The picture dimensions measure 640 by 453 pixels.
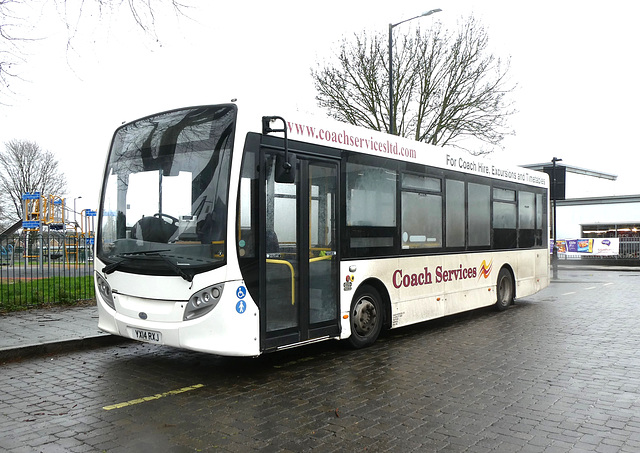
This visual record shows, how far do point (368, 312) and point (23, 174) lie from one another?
55.9 m

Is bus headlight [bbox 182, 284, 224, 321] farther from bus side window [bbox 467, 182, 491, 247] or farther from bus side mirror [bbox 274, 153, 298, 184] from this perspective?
bus side window [bbox 467, 182, 491, 247]

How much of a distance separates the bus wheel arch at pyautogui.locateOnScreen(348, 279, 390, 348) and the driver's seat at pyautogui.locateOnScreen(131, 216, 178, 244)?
284 cm

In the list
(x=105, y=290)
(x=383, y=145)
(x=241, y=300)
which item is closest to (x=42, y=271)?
(x=105, y=290)

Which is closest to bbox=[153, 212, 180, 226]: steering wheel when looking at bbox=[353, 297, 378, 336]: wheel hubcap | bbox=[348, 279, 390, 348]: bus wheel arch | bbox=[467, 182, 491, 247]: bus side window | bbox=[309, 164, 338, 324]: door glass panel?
bbox=[309, 164, 338, 324]: door glass panel

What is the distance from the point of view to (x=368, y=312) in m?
8.44

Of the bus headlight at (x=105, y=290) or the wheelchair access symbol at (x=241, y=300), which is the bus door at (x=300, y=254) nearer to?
the wheelchair access symbol at (x=241, y=300)

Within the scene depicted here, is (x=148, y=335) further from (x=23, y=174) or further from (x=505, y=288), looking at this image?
(x=23, y=174)

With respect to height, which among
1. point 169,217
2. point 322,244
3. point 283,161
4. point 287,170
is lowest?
point 322,244

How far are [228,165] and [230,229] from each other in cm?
73

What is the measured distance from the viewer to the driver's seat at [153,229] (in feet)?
21.4

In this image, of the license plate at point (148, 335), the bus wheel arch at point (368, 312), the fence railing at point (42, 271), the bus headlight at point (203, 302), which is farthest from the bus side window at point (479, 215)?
the fence railing at point (42, 271)

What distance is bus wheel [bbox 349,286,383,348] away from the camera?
8164 millimetres

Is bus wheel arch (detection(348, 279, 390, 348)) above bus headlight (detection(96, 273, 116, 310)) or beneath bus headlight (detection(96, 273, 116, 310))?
beneath

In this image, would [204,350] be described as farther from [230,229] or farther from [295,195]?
[295,195]
